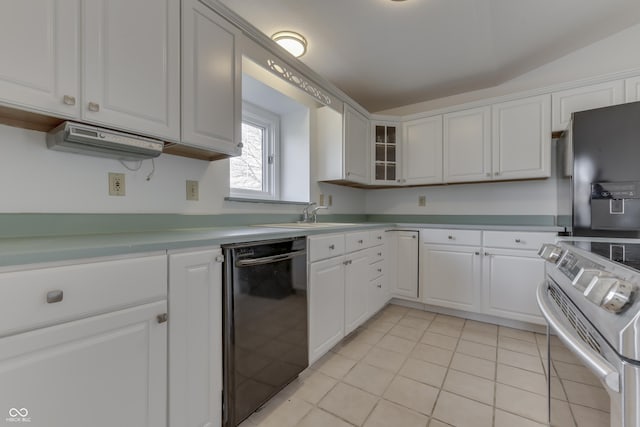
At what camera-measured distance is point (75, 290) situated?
77cm

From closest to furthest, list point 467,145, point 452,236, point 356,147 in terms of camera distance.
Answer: point 452,236, point 467,145, point 356,147

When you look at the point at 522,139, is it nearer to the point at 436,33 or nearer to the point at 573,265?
the point at 436,33

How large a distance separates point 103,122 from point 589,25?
327cm

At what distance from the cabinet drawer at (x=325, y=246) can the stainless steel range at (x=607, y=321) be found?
1093 mm

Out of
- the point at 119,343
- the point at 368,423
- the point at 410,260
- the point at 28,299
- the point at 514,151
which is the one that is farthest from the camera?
the point at 410,260

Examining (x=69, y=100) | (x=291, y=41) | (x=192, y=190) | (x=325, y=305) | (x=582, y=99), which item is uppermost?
(x=291, y=41)

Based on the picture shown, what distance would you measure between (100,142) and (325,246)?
4.03ft

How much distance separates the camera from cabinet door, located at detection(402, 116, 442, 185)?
292 cm

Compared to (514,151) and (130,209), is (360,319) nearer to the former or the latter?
(130,209)

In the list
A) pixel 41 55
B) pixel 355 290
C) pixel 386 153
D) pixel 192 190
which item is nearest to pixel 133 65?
pixel 41 55

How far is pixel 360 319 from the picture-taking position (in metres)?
2.19

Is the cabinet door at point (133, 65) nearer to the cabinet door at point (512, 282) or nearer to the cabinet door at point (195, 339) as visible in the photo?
the cabinet door at point (195, 339)

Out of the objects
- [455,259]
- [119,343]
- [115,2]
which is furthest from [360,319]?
[115,2]

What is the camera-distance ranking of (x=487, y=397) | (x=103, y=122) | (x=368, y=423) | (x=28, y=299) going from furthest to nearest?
(x=487, y=397), (x=368, y=423), (x=103, y=122), (x=28, y=299)
